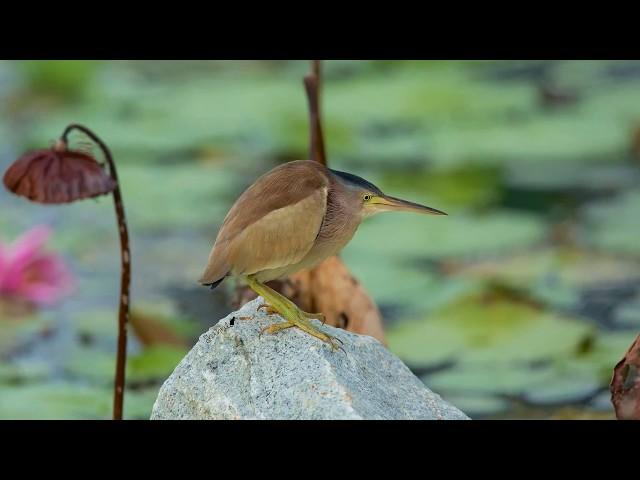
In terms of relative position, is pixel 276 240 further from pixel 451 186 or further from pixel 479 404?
pixel 451 186

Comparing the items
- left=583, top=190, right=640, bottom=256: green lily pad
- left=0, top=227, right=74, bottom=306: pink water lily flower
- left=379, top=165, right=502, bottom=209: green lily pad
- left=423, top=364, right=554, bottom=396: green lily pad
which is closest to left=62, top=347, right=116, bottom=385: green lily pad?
left=0, top=227, right=74, bottom=306: pink water lily flower

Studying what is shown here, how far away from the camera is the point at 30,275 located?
4656 millimetres

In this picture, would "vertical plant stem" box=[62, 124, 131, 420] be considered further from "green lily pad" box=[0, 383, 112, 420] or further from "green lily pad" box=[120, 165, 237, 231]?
"green lily pad" box=[120, 165, 237, 231]

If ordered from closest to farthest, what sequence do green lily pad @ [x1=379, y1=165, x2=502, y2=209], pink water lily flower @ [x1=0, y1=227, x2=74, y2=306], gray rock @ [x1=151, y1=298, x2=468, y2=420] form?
gray rock @ [x1=151, y1=298, x2=468, y2=420], pink water lily flower @ [x1=0, y1=227, x2=74, y2=306], green lily pad @ [x1=379, y1=165, x2=502, y2=209]

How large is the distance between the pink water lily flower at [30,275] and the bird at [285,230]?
1946mm

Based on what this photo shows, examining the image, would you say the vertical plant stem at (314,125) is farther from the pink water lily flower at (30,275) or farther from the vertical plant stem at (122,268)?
the pink water lily flower at (30,275)

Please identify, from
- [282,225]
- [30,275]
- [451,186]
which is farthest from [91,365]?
[451,186]

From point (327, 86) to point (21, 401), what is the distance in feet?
13.1

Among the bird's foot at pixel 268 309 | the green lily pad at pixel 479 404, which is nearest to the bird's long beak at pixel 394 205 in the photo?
the bird's foot at pixel 268 309

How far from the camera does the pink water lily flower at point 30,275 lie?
459 cm

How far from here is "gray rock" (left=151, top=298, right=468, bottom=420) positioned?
101 inches

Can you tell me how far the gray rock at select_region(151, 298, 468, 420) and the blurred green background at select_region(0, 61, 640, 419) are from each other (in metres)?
1.22

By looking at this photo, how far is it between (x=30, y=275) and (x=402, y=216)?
182 centimetres

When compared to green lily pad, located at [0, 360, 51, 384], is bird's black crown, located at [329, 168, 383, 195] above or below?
above
